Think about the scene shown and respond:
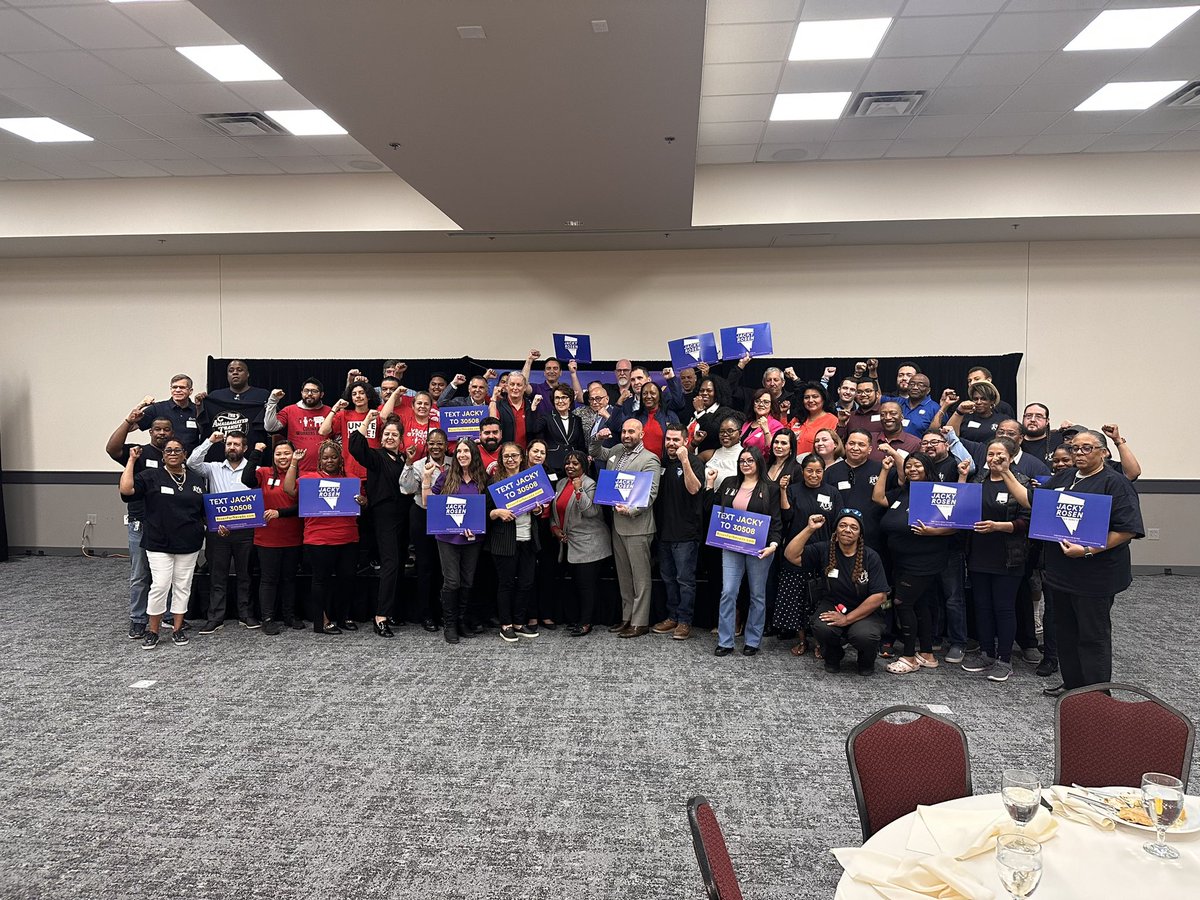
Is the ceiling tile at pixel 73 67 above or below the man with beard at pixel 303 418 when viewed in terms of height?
above

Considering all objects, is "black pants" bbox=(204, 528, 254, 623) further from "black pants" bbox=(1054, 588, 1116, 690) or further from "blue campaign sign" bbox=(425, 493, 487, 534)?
"black pants" bbox=(1054, 588, 1116, 690)

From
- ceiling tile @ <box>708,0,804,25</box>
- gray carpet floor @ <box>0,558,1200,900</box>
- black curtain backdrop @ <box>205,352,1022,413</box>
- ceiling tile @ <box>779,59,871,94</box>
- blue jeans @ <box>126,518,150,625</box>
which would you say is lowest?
gray carpet floor @ <box>0,558,1200,900</box>

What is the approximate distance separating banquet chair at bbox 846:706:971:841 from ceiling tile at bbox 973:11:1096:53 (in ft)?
15.2

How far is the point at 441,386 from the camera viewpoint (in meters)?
7.91

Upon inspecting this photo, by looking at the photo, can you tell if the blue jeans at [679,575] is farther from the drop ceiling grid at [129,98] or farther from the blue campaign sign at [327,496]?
the drop ceiling grid at [129,98]

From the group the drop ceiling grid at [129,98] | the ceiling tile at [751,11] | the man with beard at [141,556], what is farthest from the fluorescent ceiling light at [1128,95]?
the man with beard at [141,556]

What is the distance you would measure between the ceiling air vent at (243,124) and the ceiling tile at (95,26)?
1.26m

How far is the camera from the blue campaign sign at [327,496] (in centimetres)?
585

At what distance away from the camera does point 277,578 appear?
6254 mm

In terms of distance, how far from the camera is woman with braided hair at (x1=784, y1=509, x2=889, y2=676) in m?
5.00

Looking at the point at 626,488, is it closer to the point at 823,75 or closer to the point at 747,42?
the point at 747,42

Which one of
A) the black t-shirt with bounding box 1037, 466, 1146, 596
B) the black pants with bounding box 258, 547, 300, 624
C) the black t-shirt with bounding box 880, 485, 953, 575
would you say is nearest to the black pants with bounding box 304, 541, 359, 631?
the black pants with bounding box 258, 547, 300, 624

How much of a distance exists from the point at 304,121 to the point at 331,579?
406cm

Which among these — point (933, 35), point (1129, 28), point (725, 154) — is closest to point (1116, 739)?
point (933, 35)
